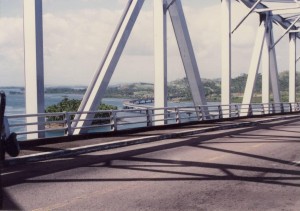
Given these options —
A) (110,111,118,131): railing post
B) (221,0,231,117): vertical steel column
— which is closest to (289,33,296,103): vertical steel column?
(221,0,231,117): vertical steel column

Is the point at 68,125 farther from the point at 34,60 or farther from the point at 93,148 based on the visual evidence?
the point at 34,60

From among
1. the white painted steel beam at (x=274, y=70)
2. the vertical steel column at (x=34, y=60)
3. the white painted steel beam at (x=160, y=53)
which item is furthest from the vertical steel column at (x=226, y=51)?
the vertical steel column at (x=34, y=60)

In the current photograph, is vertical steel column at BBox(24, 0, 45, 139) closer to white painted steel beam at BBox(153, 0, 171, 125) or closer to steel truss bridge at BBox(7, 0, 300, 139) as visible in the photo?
steel truss bridge at BBox(7, 0, 300, 139)

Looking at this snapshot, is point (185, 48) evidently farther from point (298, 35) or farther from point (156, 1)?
point (298, 35)

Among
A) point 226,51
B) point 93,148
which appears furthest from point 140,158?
point 226,51

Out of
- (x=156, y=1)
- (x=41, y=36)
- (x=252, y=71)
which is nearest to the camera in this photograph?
(x=41, y=36)

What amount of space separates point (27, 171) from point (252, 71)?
2492 cm

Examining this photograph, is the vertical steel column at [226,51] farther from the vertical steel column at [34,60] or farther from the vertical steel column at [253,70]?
the vertical steel column at [34,60]

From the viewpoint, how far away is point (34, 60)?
12867 mm

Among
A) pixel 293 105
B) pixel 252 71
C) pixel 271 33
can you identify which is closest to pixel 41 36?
pixel 252 71

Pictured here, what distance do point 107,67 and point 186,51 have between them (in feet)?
21.1

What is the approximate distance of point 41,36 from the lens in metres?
12.9

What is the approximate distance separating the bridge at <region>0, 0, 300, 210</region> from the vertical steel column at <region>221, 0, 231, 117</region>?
565 centimetres

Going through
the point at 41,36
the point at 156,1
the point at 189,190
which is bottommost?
the point at 189,190
